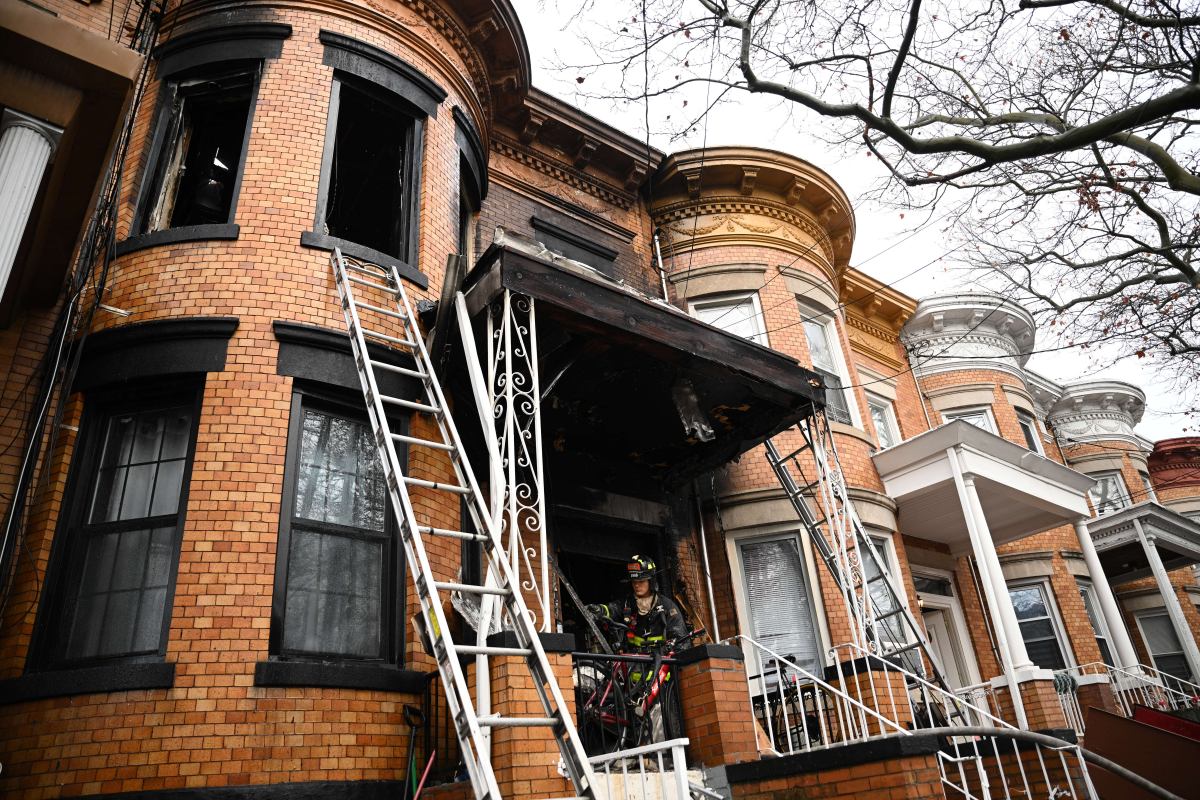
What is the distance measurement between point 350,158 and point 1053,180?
8679 millimetres

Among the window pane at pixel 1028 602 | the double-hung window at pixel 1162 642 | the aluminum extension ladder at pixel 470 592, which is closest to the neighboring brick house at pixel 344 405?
the aluminum extension ladder at pixel 470 592

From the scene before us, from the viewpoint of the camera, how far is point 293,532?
6078mm

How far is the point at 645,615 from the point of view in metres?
7.51

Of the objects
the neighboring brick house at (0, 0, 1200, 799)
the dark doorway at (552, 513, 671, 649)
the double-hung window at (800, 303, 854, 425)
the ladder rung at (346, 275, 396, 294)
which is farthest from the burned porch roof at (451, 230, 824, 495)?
the double-hung window at (800, 303, 854, 425)

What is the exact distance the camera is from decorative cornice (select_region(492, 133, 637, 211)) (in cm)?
1120

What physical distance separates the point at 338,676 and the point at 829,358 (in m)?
9.63

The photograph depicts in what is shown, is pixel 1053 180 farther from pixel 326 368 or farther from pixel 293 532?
pixel 293 532

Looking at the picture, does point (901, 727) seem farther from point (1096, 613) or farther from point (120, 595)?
point (1096, 613)

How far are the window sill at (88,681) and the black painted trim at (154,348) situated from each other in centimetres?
223

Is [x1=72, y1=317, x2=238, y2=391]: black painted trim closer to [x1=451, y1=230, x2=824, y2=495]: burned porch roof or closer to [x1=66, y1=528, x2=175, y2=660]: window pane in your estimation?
[x1=66, y1=528, x2=175, y2=660]: window pane

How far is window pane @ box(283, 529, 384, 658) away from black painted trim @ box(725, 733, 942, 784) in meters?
2.89

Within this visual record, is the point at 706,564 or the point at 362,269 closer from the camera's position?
the point at 362,269

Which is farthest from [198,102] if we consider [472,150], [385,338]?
[385,338]

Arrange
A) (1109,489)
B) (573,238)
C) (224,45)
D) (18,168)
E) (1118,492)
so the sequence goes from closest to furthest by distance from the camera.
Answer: (18,168)
(224,45)
(573,238)
(1118,492)
(1109,489)
